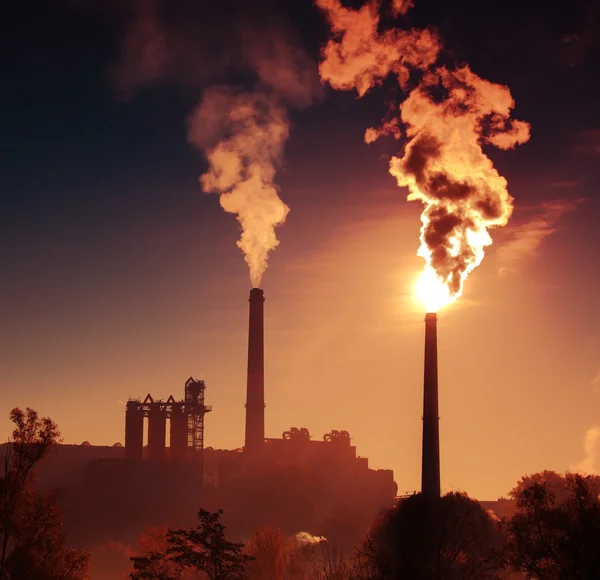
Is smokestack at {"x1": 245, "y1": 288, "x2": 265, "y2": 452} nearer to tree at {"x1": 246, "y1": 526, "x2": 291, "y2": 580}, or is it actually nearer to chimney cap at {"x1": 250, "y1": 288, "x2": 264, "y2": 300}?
chimney cap at {"x1": 250, "y1": 288, "x2": 264, "y2": 300}

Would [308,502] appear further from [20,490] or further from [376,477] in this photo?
[20,490]

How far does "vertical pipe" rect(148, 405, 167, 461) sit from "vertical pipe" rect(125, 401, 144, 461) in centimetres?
98

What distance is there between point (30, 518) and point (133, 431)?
70471mm

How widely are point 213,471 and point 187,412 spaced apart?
18.2m

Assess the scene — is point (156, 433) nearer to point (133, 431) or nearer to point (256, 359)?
point (133, 431)

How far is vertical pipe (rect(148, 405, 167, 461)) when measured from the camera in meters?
93.6

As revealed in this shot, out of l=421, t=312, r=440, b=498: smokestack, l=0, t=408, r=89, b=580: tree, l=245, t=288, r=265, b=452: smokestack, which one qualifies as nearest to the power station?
l=245, t=288, r=265, b=452: smokestack

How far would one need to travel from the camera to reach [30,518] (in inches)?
968

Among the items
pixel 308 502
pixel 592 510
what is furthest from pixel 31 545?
pixel 308 502

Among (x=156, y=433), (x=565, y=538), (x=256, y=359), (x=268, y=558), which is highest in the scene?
(x=256, y=359)

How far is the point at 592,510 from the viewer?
20344 mm

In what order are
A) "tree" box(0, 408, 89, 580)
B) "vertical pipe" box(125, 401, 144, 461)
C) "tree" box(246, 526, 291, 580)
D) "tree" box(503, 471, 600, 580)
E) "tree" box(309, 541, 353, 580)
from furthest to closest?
"vertical pipe" box(125, 401, 144, 461) → "tree" box(246, 526, 291, 580) → "tree" box(309, 541, 353, 580) → "tree" box(0, 408, 89, 580) → "tree" box(503, 471, 600, 580)

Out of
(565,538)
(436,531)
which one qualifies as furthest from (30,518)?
(436,531)

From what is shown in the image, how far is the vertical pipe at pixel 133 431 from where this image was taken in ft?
303
